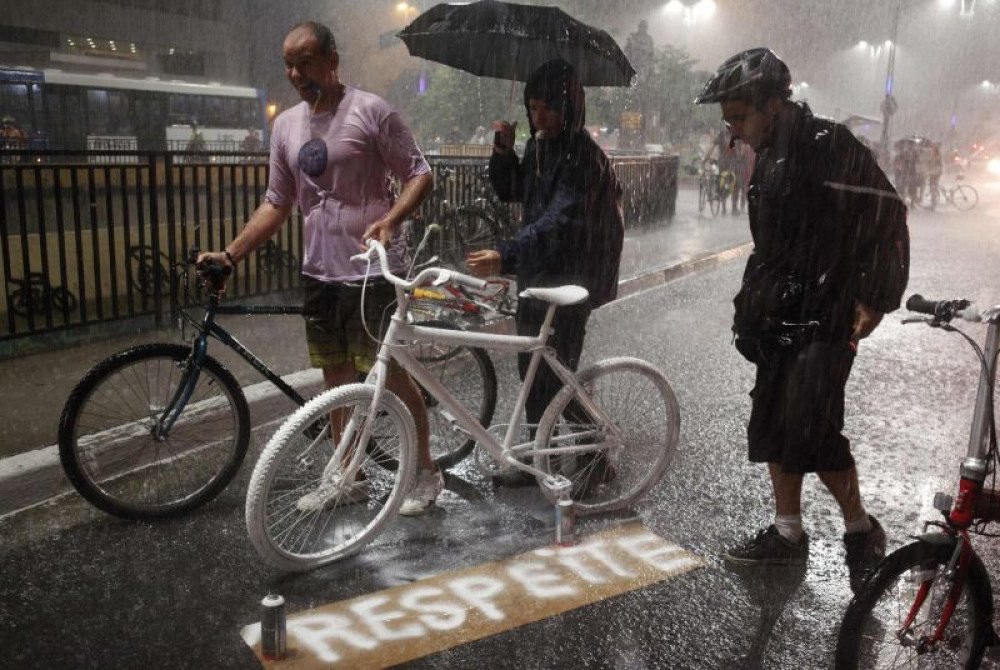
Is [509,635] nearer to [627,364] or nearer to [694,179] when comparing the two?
[627,364]

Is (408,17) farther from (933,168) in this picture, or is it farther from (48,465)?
(48,465)

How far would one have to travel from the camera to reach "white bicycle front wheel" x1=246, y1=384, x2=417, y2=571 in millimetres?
3334

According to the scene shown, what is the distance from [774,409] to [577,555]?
102 cm

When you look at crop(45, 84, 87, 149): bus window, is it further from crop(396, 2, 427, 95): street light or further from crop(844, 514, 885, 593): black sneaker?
crop(396, 2, 427, 95): street light

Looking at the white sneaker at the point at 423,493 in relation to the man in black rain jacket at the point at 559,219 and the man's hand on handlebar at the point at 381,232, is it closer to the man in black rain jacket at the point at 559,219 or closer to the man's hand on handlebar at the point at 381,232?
the man in black rain jacket at the point at 559,219

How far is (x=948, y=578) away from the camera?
2562 millimetres

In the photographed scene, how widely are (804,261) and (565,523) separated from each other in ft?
4.80

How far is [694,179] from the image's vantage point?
35.8m

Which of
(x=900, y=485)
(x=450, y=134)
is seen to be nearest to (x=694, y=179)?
(x=450, y=134)

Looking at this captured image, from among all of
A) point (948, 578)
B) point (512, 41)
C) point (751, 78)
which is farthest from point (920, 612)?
point (512, 41)

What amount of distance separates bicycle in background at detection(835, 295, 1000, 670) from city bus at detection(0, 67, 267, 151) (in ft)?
62.5

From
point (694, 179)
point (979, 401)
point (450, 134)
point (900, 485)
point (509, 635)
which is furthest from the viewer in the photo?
point (450, 134)

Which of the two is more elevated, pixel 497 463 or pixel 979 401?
pixel 979 401

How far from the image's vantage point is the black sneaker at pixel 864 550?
3736mm
